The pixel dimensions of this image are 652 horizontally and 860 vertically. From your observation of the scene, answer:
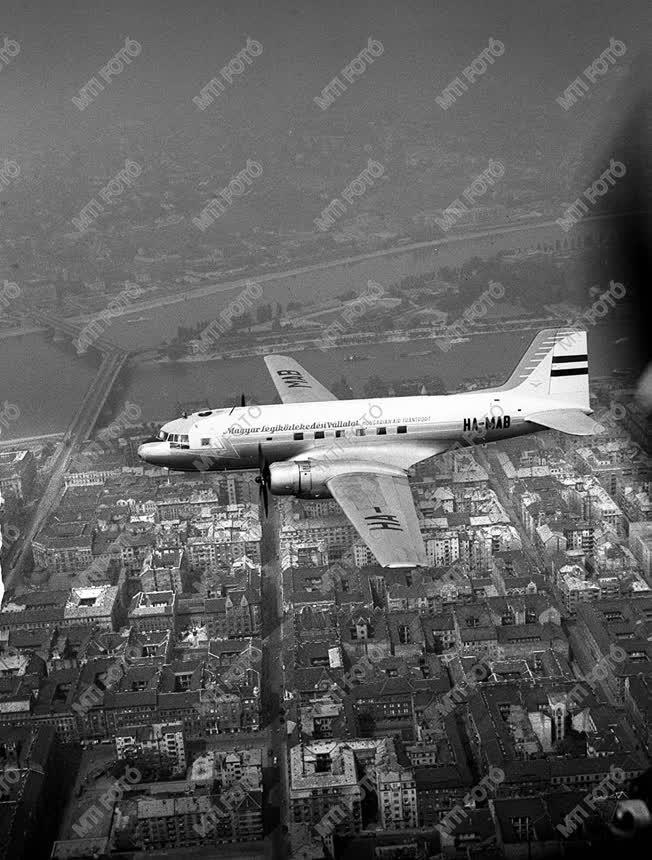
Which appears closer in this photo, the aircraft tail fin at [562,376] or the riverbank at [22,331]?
the aircraft tail fin at [562,376]

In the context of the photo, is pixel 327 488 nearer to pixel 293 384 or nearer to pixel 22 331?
pixel 293 384

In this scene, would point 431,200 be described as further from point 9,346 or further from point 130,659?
point 130,659

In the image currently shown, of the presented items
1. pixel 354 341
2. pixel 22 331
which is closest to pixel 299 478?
pixel 354 341

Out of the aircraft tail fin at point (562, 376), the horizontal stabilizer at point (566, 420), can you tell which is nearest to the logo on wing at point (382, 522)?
the horizontal stabilizer at point (566, 420)

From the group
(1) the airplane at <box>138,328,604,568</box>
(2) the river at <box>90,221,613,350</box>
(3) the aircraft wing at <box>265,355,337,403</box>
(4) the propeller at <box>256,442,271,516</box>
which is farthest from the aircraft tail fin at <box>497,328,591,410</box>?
(2) the river at <box>90,221,613,350</box>

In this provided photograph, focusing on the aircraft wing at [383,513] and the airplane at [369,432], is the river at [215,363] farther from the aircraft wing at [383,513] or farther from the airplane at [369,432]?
the aircraft wing at [383,513]

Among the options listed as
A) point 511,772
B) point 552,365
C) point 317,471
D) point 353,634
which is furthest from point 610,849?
point 353,634

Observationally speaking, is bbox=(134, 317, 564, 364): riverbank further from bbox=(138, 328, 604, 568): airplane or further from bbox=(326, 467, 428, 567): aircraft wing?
bbox=(326, 467, 428, 567): aircraft wing
